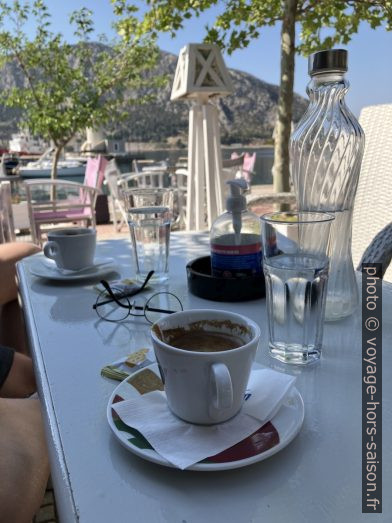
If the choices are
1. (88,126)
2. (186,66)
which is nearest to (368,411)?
(186,66)

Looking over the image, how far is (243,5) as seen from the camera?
307cm

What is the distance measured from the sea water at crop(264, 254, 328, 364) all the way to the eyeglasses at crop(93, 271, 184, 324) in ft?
0.76

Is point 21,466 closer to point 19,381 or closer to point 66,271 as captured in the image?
point 19,381

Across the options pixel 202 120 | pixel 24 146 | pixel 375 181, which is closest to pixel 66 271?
pixel 375 181

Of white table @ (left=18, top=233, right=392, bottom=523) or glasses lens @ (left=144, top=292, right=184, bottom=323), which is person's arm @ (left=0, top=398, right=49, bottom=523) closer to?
white table @ (left=18, top=233, right=392, bottom=523)

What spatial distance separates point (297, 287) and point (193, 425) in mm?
264

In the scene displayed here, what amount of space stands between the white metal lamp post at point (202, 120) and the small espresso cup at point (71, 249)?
136 centimetres

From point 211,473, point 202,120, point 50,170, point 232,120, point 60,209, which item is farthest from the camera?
point 232,120

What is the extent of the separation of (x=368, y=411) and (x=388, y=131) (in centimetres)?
121

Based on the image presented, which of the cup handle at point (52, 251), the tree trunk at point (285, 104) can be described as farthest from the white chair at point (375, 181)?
the tree trunk at point (285, 104)

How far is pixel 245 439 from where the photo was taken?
40 cm

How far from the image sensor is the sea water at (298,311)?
60cm

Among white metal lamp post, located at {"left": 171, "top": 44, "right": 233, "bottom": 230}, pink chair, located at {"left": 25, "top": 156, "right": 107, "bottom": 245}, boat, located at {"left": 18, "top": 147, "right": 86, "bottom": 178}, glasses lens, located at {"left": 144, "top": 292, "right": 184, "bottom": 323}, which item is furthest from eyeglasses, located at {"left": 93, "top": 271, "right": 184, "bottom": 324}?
boat, located at {"left": 18, "top": 147, "right": 86, "bottom": 178}

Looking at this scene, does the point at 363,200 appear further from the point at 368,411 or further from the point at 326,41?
the point at 326,41
